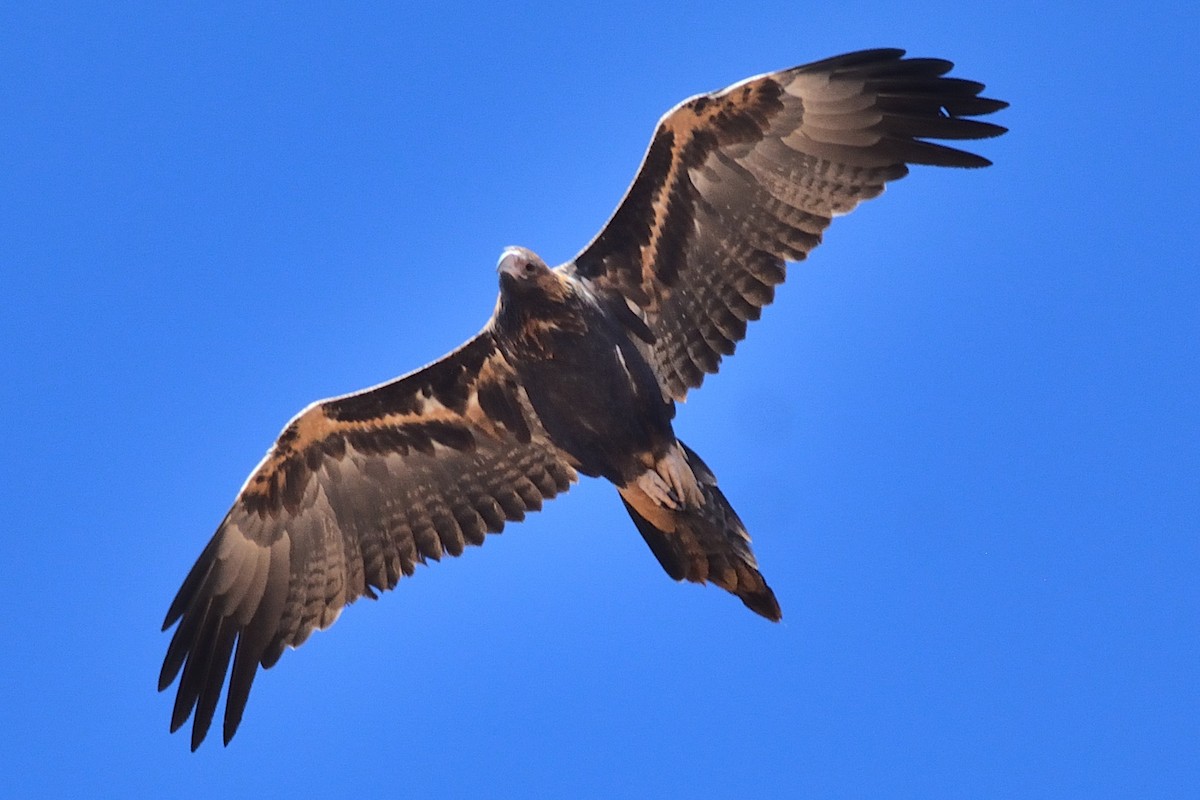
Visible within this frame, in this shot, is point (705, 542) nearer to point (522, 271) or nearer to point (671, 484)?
point (671, 484)

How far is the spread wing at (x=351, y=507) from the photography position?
41.8ft

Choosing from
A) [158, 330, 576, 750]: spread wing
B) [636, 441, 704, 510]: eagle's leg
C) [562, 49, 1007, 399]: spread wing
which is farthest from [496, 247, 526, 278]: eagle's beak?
[636, 441, 704, 510]: eagle's leg

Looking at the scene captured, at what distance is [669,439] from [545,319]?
1.25 m

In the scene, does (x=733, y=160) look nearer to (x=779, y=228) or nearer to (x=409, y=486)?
(x=779, y=228)

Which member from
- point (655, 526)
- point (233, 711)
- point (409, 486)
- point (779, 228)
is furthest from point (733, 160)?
point (233, 711)

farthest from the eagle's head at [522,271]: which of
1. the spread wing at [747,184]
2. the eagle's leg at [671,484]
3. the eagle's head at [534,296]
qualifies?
the eagle's leg at [671,484]

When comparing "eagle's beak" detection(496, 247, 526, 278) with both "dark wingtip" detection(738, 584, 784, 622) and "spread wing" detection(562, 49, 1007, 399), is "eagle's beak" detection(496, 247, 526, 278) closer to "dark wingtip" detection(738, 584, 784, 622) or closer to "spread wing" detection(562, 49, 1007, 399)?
"spread wing" detection(562, 49, 1007, 399)

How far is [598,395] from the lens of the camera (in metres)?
11.9

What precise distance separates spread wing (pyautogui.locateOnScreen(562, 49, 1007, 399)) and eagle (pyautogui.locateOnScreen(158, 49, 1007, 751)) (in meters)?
0.01

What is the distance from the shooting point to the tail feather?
38.4ft

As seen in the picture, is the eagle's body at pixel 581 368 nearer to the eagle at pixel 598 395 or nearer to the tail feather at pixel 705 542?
the eagle at pixel 598 395

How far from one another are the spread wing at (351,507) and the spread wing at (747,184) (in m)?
1.34

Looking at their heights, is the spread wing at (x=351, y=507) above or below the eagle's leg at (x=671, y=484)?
above

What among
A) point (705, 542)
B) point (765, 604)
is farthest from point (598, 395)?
point (765, 604)
